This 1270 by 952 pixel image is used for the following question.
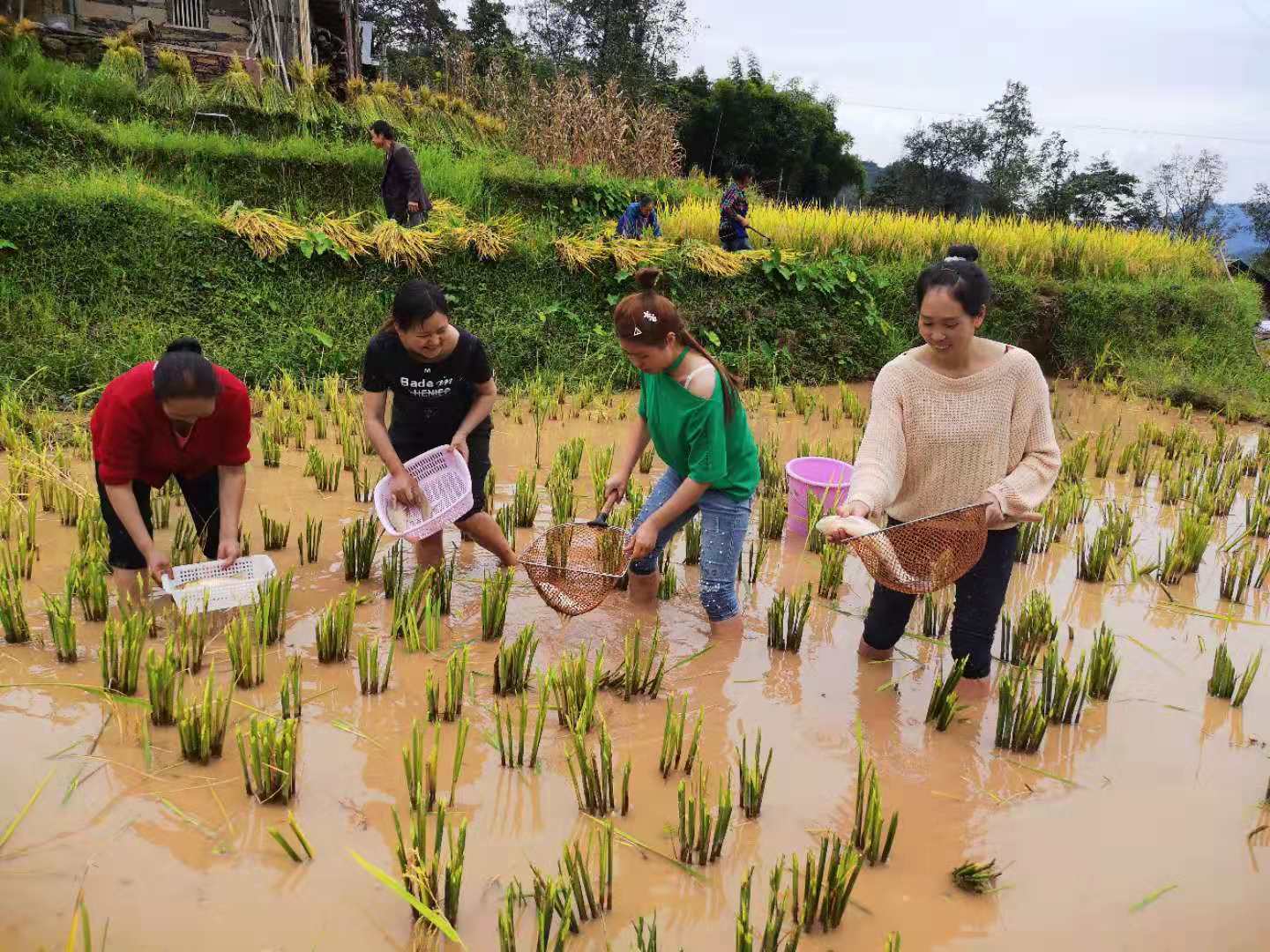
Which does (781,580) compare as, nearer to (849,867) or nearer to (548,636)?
(548,636)

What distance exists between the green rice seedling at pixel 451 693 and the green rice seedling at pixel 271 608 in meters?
0.74

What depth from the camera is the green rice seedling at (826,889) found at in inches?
82.7

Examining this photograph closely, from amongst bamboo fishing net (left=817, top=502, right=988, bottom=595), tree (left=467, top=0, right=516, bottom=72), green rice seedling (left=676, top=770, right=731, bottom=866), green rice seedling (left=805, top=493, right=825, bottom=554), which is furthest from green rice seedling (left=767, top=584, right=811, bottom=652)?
tree (left=467, top=0, right=516, bottom=72)

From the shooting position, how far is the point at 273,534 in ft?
13.9

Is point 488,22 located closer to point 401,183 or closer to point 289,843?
point 401,183

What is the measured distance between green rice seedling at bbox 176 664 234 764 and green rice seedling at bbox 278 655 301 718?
0.17 meters

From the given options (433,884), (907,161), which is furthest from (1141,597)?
(907,161)

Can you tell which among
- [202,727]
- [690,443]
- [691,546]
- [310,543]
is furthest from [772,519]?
[202,727]

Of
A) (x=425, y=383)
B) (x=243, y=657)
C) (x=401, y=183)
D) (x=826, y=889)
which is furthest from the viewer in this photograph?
(x=401, y=183)

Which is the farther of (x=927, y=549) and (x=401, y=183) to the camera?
(x=401, y=183)

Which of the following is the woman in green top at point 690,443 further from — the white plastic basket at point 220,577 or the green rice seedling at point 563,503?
the white plastic basket at point 220,577

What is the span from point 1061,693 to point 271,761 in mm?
2505

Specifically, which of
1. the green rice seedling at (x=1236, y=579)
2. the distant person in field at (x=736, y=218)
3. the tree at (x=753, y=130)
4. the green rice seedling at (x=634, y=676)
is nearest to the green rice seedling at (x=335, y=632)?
the green rice seedling at (x=634, y=676)

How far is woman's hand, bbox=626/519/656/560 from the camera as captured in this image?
3242 millimetres
